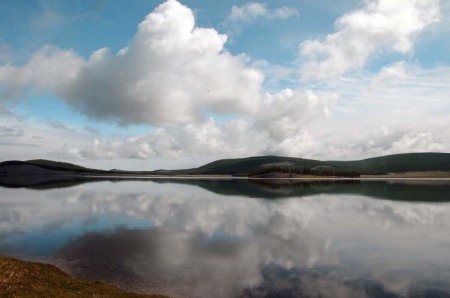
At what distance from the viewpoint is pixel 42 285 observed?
24.7 metres

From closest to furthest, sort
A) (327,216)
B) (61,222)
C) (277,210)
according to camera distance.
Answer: (61,222), (327,216), (277,210)

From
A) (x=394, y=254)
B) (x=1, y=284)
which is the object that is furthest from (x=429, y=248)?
(x=1, y=284)

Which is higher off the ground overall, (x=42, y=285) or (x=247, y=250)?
(x=42, y=285)

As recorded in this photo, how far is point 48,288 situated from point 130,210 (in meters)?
55.8

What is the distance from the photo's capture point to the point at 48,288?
24250 millimetres

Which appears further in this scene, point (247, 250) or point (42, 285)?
point (247, 250)

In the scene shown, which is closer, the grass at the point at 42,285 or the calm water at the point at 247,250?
the grass at the point at 42,285

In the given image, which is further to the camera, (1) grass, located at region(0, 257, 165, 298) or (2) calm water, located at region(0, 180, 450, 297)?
(2) calm water, located at region(0, 180, 450, 297)

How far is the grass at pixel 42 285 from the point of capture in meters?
23.1

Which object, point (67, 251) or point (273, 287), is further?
point (67, 251)

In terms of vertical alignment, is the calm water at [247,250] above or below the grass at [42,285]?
below

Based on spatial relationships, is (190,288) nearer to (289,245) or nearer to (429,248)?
(289,245)

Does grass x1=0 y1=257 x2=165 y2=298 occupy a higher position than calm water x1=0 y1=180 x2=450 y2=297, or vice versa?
grass x1=0 y1=257 x2=165 y2=298

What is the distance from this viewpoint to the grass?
23.1 meters
